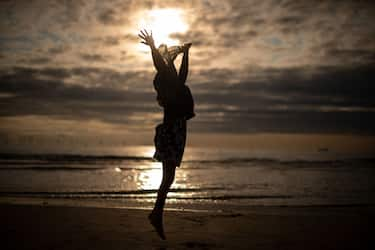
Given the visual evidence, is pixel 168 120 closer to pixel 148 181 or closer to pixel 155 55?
pixel 155 55

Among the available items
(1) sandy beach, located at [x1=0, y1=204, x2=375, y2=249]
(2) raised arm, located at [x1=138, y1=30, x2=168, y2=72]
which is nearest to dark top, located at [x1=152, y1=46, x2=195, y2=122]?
(2) raised arm, located at [x1=138, y1=30, x2=168, y2=72]

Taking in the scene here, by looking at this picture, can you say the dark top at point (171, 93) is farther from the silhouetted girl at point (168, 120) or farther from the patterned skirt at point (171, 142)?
the patterned skirt at point (171, 142)

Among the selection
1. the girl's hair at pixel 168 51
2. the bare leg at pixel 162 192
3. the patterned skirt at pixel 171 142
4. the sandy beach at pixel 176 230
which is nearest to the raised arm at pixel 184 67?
the girl's hair at pixel 168 51

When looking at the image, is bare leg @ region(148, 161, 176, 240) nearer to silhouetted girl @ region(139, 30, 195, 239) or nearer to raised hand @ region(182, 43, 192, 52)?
silhouetted girl @ region(139, 30, 195, 239)

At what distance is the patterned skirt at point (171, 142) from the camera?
5.23m

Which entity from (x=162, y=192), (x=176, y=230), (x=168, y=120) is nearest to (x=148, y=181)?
(x=176, y=230)

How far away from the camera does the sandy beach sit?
5035 mm

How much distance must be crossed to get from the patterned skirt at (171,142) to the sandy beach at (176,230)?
1176 mm

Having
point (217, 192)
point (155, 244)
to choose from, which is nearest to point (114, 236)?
point (155, 244)

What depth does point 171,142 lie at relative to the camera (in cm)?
523

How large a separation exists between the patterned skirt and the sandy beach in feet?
3.86

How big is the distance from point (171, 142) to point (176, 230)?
5.19ft

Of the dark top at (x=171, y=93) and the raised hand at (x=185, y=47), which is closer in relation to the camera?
the dark top at (x=171, y=93)

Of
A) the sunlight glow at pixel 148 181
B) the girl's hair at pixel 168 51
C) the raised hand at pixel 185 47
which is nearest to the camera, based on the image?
the girl's hair at pixel 168 51
